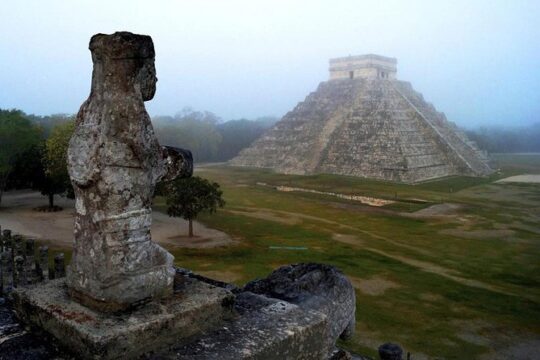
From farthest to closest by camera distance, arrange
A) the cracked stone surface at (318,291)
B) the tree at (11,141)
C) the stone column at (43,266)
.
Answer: the tree at (11,141)
the stone column at (43,266)
the cracked stone surface at (318,291)

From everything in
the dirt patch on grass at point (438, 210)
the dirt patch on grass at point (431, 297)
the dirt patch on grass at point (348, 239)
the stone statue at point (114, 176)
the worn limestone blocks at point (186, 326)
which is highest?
the stone statue at point (114, 176)

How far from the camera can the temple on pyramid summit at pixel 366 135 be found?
4684 cm

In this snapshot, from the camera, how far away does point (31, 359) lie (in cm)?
274

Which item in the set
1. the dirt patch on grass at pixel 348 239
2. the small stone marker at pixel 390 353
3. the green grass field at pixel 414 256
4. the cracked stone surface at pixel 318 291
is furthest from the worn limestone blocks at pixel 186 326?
the dirt patch on grass at pixel 348 239

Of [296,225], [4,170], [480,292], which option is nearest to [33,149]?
[4,170]

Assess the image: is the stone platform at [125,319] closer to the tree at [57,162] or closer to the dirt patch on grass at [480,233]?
the dirt patch on grass at [480,233]

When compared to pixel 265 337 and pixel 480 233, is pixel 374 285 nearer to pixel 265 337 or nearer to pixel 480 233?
pixel 480 233

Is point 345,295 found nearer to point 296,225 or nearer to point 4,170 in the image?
point 296,225

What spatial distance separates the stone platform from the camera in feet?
8.66

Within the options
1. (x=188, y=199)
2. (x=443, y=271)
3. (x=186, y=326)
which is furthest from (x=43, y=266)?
(x=443, y=271)

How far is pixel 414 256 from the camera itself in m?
18.2

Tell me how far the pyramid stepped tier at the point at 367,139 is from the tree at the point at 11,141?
26.7 meters

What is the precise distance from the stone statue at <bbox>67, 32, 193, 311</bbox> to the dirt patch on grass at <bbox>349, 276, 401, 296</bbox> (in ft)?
38.8

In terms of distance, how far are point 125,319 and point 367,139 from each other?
4886cm
